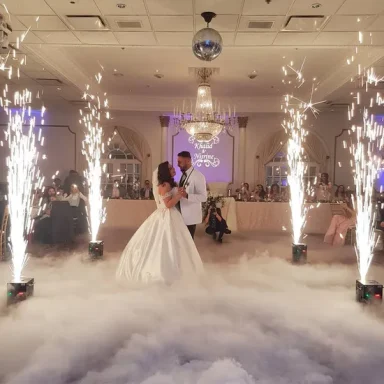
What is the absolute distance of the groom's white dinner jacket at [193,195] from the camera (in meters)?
4.71

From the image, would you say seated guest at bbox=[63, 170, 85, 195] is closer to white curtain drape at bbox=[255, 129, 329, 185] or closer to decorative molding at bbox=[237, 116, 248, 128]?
decorative molding at bbox=[237, 116, 248, 128]

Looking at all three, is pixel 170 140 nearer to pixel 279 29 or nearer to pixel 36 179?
pixel 36 179

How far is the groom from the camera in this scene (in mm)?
4719

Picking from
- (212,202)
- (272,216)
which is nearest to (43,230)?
(212,202)

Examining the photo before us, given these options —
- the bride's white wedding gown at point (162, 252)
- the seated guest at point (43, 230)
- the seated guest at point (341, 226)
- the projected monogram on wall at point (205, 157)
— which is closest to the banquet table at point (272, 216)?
the seated guest at point (341, 226)

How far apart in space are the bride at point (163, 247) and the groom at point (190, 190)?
19 cm

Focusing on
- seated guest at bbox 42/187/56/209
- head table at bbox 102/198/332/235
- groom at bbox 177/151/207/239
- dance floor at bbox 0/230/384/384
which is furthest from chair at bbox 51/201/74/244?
groom at bbox 177/151/207/239

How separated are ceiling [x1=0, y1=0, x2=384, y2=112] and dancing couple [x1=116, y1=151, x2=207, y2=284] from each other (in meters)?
2.06

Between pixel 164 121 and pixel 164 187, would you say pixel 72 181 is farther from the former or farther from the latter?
pixel 164 187

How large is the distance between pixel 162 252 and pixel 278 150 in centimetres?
928

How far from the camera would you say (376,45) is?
20.6 feet

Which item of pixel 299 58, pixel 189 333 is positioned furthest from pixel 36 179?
pixel 189 333

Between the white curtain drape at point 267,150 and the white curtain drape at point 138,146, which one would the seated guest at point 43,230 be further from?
the white curtain drape at point 267,150

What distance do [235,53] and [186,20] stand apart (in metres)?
2.29
